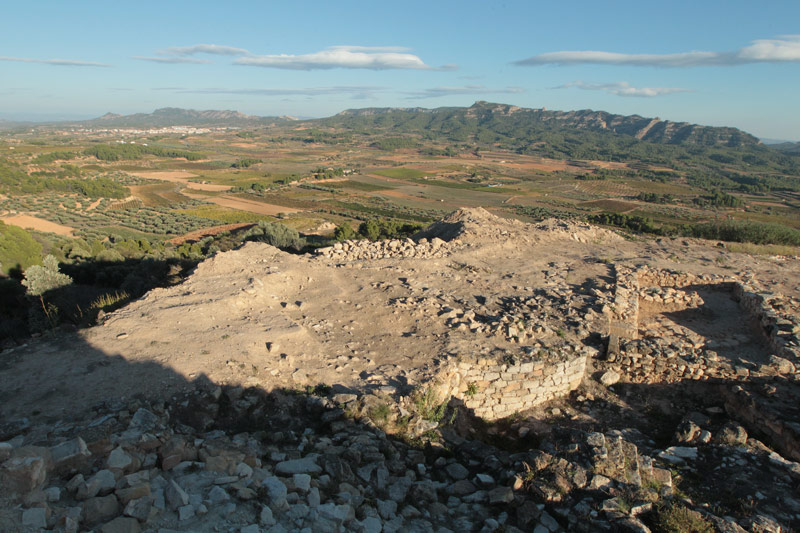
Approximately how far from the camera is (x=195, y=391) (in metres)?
6.17

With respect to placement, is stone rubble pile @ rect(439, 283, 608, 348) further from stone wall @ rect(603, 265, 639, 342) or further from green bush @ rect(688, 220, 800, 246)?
green bush @ rect(688, 220, 800, 246)

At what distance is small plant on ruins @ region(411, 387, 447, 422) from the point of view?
6.58m

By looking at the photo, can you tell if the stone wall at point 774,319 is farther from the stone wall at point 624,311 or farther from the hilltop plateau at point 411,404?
the stone wall at point 624,311

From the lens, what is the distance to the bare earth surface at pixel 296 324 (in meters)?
6.52

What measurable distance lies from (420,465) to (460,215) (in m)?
14.5

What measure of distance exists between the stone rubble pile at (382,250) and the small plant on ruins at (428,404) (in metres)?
6.94

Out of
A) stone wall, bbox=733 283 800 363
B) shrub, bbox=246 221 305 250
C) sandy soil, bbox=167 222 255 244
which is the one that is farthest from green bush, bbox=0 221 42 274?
stone wall, bbox=733 283 800 363

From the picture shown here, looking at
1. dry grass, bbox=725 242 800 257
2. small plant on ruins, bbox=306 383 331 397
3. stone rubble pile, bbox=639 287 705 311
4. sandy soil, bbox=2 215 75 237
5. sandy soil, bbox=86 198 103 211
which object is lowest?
sandy soil, bbox=2 215 75 237

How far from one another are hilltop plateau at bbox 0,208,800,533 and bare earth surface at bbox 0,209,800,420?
0.17 feet

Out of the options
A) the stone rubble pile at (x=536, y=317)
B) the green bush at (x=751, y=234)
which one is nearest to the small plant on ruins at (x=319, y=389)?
the stone rubble pile at (x=536, y=317)

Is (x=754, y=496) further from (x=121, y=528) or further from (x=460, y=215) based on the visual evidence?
(x=460, y=215)

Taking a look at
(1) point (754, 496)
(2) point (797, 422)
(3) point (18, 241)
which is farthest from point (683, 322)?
(3) point (18, 241)

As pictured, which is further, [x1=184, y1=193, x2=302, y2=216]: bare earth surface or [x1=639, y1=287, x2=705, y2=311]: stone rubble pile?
[x1=184, y1=193, x2=302, y2=216]: bare earth surface

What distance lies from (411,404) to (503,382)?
1.87 metres
